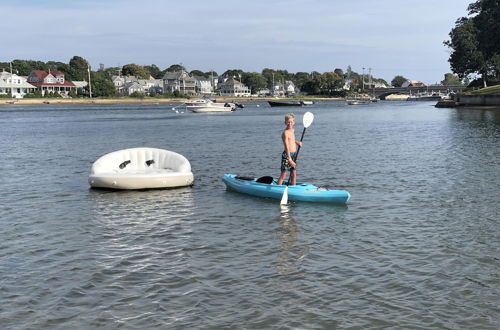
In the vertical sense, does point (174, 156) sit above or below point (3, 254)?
above

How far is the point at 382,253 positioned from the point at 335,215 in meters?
3.44

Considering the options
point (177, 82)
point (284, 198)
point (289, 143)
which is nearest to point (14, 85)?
point (177, 82)

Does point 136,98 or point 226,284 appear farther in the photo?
point 136,98

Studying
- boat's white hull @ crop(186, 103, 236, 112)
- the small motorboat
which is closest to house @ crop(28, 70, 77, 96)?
the small motorboat

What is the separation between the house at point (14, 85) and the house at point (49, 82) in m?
3.17

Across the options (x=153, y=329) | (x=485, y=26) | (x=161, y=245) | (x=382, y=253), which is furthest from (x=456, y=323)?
(x=485, y=26)

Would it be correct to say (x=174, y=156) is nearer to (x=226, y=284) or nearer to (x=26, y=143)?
(x=226, y=284)

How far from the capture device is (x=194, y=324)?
7.69 m

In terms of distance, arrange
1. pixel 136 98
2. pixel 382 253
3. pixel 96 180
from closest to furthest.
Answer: pixel 382 253
pixel 96 180
pixel 136 98

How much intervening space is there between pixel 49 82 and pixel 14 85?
11.0 metres

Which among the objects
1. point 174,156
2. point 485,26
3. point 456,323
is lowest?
point 456,323

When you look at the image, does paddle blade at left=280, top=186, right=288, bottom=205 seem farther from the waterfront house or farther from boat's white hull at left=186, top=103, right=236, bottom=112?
the waterfront house

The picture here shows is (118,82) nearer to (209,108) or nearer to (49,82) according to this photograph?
(49,82)

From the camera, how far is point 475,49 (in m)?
110
